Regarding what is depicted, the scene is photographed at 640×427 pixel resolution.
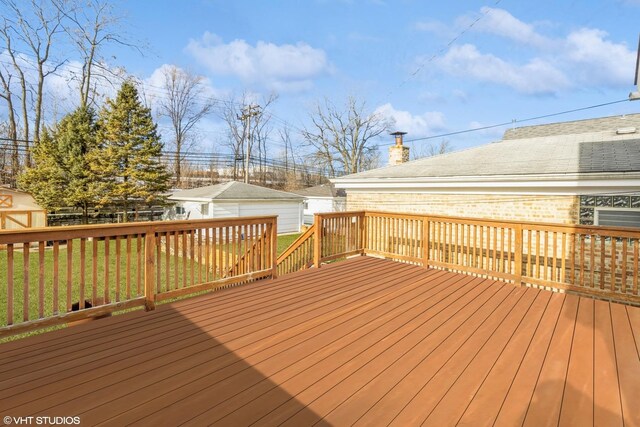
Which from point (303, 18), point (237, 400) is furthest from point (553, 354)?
point (303, 18)

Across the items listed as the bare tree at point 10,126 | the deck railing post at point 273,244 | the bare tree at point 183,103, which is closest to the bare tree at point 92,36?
the bare tree at point 10,126

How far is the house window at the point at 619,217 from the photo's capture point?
612 centimetres

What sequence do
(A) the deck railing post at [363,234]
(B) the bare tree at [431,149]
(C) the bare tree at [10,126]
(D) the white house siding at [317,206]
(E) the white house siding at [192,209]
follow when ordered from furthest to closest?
(B) the bare tree at [431,149]
(D) the white house siding at [317,206]
(C) the bare tree at [10,126]
(E) the white house siding at [192,209]
(A) the deck railing post at [363,234]

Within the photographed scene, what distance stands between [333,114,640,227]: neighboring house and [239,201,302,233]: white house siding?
9.00 m

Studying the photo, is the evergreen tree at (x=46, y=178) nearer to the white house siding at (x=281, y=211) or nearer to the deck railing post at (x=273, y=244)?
the white house siding at (x=281, y=211)

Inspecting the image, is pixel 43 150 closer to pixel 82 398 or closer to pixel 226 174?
pixel 226 174

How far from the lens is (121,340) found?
2715 millimetres

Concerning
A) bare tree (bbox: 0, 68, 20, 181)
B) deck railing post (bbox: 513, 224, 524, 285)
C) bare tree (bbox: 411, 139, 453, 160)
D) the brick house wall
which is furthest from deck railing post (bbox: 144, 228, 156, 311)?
bare tree (bbox: 411, 139, 453, 160)

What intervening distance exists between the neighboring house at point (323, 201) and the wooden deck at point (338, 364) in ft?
60.4

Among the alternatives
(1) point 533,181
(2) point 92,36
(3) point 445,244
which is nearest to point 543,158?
(1) point 533,181

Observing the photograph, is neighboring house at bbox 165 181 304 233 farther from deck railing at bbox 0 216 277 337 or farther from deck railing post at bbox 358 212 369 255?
deck railing at bbox 0 216 277 337

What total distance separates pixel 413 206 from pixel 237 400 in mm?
7774

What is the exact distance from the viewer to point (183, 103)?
2858 centimetres

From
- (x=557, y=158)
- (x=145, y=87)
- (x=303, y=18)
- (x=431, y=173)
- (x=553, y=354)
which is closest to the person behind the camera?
(x=553, y=354)
